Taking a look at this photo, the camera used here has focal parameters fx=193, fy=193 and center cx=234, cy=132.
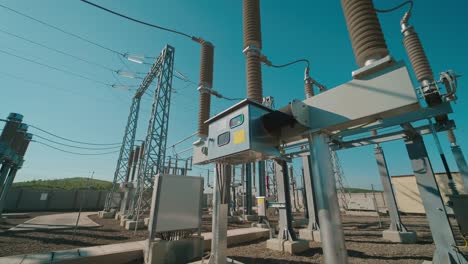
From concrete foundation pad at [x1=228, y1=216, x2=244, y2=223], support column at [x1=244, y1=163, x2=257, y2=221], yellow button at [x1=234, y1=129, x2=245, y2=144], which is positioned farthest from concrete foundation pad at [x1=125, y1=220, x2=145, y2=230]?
yellow button at [x1=234, y1=129, x2=245, y2=144]

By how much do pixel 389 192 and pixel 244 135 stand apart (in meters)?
9.74

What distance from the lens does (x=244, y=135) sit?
2930 mm

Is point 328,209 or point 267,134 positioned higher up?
point 267,134

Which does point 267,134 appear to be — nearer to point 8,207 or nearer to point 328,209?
point 328,209

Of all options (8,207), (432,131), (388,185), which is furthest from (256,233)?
(8,207)

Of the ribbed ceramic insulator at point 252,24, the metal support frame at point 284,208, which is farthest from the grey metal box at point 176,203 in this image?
the ribbed ceramic insulator at point 252,24

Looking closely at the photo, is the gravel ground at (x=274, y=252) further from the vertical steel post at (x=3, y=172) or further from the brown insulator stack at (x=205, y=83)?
the brown insulator stack at (x=205, y=83)

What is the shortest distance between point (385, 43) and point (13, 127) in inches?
720

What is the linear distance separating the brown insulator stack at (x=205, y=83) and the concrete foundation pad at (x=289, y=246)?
506 cm

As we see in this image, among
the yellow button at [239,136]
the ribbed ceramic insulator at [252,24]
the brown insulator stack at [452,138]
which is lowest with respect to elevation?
the yellow button at [239,136]

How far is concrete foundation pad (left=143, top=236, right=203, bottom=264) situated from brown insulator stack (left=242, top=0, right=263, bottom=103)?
5160mm

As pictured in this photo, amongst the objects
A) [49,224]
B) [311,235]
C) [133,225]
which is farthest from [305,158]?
[49,224]

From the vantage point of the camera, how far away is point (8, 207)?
23219 millimetres

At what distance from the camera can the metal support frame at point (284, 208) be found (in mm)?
7246
